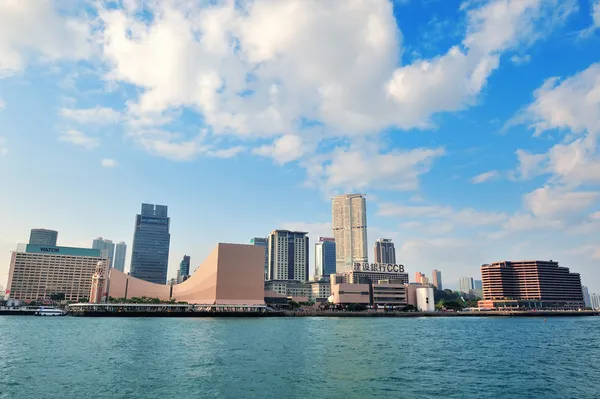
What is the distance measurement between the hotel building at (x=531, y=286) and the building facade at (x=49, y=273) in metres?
138

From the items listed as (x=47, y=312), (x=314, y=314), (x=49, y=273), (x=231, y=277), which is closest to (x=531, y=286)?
(x=314, y=314)

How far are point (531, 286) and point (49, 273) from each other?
172017 mm

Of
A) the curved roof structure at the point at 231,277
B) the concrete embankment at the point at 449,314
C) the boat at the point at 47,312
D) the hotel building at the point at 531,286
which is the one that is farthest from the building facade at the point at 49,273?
the hotel building at the point at 531,286

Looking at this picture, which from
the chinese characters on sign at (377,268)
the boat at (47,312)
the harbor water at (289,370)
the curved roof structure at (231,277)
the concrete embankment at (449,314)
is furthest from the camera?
the chinese characters on sign at (377,268)

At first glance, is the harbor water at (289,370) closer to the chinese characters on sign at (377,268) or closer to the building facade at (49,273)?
the building facade at (49,273)

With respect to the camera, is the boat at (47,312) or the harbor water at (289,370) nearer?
the harbor water at (289,370)

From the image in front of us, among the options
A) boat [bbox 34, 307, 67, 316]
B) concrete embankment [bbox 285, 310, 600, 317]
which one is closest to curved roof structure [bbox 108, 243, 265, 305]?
concrete embankment [bbox 285, 310, 600, 317]

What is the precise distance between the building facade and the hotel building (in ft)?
A: 453

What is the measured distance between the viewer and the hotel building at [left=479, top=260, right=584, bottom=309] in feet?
470

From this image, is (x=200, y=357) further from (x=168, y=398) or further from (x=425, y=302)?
(x=425, y=302)

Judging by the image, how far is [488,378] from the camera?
22.0 m

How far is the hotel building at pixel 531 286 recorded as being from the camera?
143 m

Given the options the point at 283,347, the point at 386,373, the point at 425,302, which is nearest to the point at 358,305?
the point at 425,302

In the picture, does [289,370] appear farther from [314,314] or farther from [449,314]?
[449,314]
